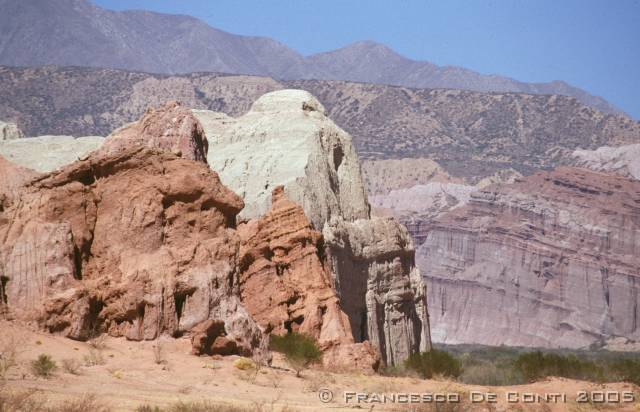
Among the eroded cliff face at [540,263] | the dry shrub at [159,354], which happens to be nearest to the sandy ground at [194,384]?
Result: the dry shrub at [159,354]

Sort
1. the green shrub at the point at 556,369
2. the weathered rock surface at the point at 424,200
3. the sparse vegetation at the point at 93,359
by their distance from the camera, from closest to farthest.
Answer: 1. the sparse vegetation at the point at 93,359
2. the green shrub at the point at 556,369
3. the weathered rock surface at the point at 424,200

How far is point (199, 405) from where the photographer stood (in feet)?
57.9

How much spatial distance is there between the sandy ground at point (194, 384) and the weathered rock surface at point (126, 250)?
0.78m

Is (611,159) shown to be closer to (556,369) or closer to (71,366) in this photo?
(556,369)

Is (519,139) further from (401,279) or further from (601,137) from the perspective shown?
(401,279)

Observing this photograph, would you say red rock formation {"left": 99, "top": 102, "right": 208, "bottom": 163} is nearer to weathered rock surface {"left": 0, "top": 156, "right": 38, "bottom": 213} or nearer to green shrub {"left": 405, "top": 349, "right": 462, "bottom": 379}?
weathered rock surface {"left": 0, "top": 156, "right": 38, "bottom": 213}

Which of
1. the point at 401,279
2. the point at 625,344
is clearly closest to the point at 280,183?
the point at 401,279

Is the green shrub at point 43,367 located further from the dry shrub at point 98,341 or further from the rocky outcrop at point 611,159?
the rocky outcrop at point 611,159

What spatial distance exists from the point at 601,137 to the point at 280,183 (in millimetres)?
165408

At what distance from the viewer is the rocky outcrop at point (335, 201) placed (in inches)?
1642

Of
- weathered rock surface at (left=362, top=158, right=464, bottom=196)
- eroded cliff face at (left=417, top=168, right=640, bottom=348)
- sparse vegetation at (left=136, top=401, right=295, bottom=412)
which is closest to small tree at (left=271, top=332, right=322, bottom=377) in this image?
sparse vegetation at (left=136, top=401, right=295, bottom=412)

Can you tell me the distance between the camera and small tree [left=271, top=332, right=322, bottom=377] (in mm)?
26844

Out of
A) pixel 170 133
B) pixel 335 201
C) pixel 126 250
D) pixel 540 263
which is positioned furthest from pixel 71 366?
pixel 540 263

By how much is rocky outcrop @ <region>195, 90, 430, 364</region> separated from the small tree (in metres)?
10.4
